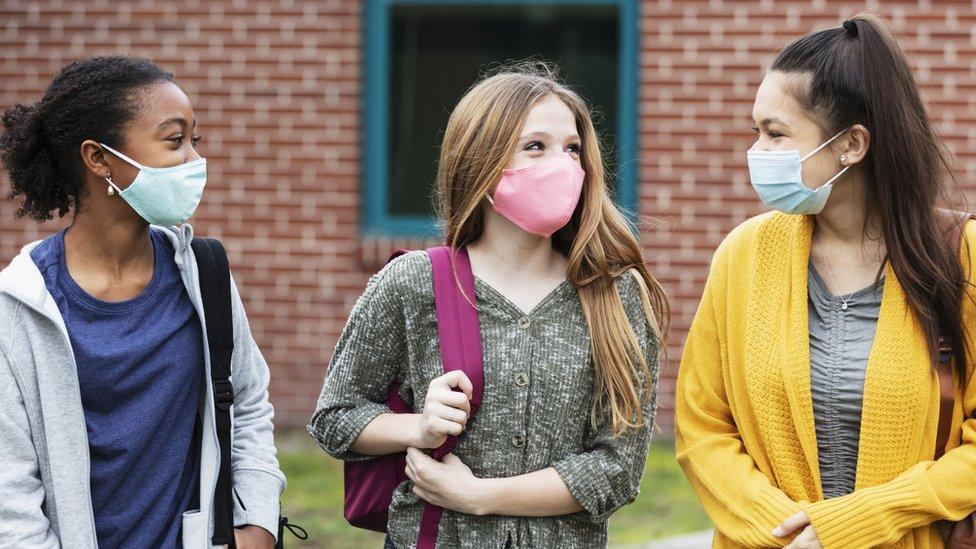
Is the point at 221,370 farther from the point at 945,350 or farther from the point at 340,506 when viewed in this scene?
the point at 340,506

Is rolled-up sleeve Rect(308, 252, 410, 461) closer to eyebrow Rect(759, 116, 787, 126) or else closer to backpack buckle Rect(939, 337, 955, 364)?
eyebrow Rect(759, 116, 787, 126)

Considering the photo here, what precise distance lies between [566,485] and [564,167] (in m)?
0.81

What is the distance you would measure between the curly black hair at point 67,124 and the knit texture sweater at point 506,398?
0.78 m

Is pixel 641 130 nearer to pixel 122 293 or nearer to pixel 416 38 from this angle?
pixel 416 38

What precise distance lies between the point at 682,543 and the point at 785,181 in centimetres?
286

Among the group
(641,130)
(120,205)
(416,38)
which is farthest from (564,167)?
(416,38)

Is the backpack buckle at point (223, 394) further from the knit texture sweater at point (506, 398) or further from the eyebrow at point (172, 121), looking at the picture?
the eyebrow at point (172, 121)

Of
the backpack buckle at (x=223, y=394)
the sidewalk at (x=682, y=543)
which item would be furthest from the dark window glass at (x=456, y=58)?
the backpack buckle at (x=223, y=394)

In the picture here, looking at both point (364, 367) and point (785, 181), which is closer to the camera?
point (785, 181)

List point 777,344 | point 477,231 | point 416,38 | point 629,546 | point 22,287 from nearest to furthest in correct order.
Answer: point 22,287 < point 777,344 < point 477,231 < point 629,546 < point 416,38

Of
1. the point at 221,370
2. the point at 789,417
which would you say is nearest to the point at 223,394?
the point at 221,370

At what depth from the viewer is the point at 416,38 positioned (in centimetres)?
792

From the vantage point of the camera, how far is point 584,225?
3.19m

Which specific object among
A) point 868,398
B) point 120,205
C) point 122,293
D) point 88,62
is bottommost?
point 868,398
